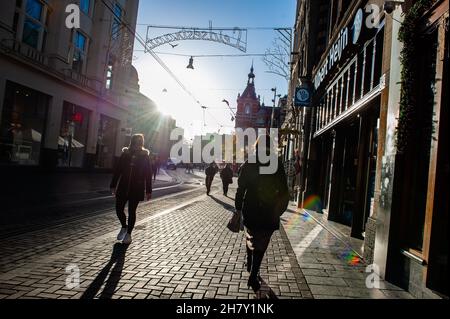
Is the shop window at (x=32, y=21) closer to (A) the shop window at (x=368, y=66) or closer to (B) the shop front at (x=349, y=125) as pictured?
(B) the shop front at (x=349, y=125)

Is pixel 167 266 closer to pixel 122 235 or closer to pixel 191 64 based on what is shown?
pixel 122 235

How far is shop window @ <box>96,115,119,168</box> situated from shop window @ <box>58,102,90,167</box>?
2.08 m

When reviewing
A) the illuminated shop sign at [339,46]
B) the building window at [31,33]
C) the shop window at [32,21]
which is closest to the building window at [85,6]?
the shop window at [32,21]

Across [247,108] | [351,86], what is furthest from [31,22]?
[247,108]

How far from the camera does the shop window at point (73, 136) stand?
69.2 feet

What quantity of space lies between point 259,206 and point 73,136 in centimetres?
2062

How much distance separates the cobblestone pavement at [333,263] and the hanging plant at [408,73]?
1834mm

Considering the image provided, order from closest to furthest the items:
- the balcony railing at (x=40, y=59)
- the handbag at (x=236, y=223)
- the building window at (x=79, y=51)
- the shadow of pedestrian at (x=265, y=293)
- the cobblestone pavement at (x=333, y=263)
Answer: the shadow of pedestrian at (x=265, y=293)
the cobblestone pavement at (x=333, y=263)
the handbag at (x=236, y=223)
the balcony railing at (x=40, y=59)
the building window at (x=79, y=51)

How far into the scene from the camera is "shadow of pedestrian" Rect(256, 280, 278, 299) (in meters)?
3.90

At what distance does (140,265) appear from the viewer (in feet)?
15.4

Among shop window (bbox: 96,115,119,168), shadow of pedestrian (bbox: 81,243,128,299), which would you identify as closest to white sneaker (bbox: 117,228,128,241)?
shadow of pedestrian (bbox: 81,243,128,299)

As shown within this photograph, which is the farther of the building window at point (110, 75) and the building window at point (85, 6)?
the building window at point (110, 75)

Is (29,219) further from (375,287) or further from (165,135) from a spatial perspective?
(165,135)
